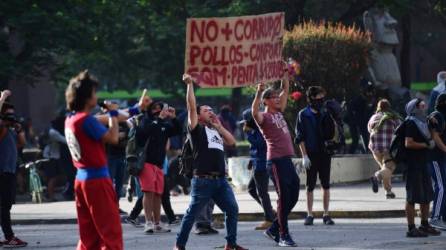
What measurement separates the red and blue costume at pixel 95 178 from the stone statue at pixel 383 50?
20101 millimetres

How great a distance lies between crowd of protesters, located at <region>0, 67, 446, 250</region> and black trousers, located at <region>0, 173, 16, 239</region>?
1cm

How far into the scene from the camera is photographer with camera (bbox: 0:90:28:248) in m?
16.0

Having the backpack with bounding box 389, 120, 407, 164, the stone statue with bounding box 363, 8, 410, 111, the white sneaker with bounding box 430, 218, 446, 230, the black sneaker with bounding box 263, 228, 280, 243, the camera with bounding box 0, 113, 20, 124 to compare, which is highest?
the stone statue with bounding box 363, 8, 410, 111

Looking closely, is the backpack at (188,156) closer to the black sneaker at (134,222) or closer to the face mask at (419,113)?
the face mask at (419,113)

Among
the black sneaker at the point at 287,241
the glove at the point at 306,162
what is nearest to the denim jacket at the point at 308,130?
the glove at the point at 306,162

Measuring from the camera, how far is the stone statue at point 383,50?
30922mm

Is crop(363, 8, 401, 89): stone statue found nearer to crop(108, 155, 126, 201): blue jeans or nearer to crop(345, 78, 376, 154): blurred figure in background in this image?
crop(345, 78, 376, 154): blurred figure in background

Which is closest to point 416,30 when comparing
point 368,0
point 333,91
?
point 368,0

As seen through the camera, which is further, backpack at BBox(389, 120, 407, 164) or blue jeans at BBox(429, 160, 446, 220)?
blue jeans at BBox(429, 160, 446, 220)

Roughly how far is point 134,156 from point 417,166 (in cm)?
376

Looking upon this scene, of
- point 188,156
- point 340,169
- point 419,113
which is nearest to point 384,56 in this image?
point 340,169

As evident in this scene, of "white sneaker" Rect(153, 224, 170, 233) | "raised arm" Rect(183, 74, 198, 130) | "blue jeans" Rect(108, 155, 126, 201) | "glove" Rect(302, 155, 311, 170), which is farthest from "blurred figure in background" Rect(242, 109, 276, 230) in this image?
"blue jeans" Rect(108, 155, 126, 201)

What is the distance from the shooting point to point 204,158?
14094 millimetres

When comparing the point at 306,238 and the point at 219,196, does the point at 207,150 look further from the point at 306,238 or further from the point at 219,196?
the point at 306,238
